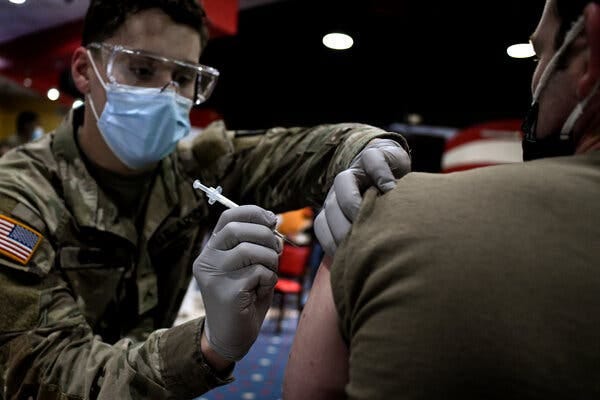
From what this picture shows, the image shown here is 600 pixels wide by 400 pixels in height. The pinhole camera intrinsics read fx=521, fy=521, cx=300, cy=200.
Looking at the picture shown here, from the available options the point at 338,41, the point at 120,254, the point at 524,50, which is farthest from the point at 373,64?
the point at 120,254

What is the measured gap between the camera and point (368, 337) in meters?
0.54

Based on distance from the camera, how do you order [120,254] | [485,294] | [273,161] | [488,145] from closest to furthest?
[485,294], [120,254], [273,161], [488,145]

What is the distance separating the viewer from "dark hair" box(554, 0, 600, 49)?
0.64 metres

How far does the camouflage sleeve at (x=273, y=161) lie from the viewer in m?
1.45

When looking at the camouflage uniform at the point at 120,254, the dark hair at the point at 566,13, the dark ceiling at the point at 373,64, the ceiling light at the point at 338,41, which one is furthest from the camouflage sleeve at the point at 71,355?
the ceiling light at the point at 338,41

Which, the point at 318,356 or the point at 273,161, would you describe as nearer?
the point at 318,356

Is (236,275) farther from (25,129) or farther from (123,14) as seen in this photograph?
(25,129)

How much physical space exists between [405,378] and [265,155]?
1166 millimetres

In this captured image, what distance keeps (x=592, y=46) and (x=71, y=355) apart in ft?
3.55

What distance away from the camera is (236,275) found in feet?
3.13

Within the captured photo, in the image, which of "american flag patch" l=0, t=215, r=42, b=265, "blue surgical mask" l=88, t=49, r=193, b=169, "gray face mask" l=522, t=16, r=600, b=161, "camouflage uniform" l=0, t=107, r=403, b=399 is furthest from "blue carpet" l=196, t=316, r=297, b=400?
"gray face mask" l=522, t=16, r=600, b=161

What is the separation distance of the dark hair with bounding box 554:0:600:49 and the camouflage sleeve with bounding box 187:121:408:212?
727 millimetres

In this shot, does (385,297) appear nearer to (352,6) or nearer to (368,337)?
(368,337)

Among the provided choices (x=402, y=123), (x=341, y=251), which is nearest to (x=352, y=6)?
(x=341, y=251)
